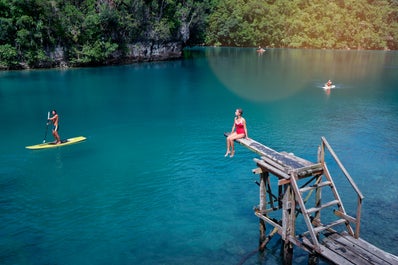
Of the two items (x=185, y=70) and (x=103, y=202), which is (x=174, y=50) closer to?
(x=185, y=70)

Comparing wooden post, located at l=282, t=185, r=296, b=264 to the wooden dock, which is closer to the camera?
the wooden dock

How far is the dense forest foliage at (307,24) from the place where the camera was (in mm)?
140500

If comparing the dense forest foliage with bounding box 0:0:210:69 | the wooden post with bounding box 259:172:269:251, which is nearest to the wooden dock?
the wooden post with bounding box 259:172:269:251

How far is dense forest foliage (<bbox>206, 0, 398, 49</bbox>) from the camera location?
140500 millimetres

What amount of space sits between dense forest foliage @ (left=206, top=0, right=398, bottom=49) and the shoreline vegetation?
15.0 inches

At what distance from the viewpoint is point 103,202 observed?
19281mm

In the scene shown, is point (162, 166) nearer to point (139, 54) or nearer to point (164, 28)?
point (139, 54)

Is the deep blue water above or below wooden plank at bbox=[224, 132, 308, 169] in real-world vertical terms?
below

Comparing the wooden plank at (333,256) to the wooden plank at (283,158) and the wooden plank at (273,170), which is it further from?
the wooden plank at (283,158)

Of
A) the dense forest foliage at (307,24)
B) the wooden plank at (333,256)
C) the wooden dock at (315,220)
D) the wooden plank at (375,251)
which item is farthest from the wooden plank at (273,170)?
the dense forest foliage at (307,24)

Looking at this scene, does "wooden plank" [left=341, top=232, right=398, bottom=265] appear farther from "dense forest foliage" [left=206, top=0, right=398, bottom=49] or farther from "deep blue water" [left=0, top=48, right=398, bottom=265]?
"dense forest foliage" [left=206, top=0, right=398, bottom=49]

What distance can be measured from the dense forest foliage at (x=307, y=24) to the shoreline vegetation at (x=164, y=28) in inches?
→ 15.0

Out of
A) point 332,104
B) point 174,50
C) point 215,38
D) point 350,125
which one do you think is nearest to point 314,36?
point 215,38

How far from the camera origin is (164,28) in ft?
276
